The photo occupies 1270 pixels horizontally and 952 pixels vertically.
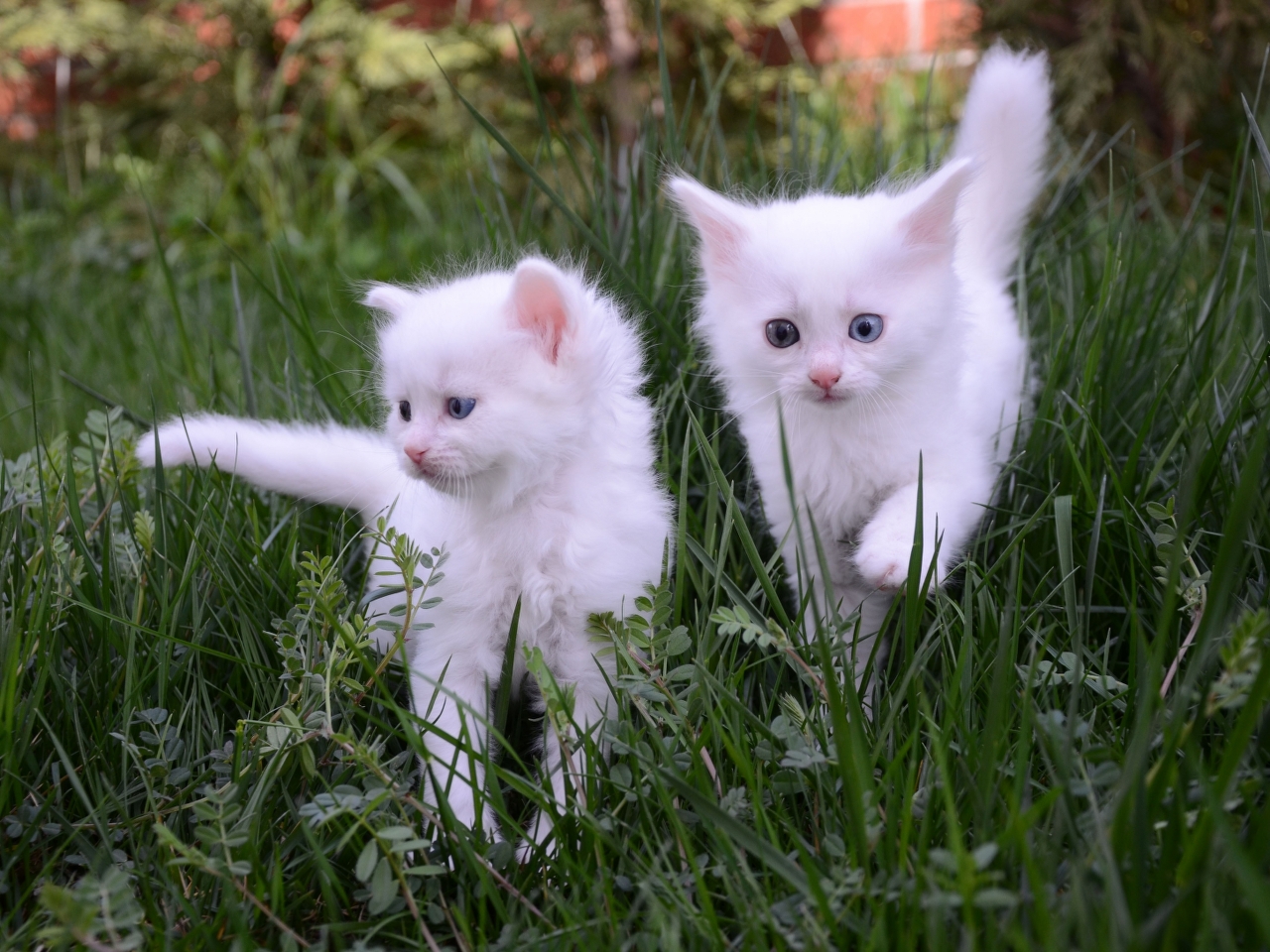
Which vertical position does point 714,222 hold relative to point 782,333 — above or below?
above

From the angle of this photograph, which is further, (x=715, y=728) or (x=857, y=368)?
(x=857, y=368)

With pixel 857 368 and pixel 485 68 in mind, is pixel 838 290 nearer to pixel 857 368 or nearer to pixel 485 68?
pixel 857 368

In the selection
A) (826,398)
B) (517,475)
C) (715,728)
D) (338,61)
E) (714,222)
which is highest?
(338,61)

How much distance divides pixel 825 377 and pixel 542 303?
19.4 inches

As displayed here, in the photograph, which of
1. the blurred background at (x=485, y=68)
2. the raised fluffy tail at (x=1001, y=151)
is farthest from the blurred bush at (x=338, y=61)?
the raised fluffy tail at (x=1001, y=151)

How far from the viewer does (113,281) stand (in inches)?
183

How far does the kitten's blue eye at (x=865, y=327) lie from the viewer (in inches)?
67.6

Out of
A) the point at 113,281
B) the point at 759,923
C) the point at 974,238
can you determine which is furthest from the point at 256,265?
the point at 759,923

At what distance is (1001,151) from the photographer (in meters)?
2.47

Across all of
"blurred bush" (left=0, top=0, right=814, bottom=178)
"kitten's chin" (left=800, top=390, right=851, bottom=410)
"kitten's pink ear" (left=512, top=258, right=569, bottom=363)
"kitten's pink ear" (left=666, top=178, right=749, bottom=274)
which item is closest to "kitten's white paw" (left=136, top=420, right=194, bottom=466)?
"kitten's pink ear" (left=512, top=258, right=569, bottom=363)

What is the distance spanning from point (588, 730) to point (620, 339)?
2.34 feet

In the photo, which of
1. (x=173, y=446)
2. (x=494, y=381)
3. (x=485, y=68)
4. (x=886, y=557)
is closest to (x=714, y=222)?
(x=494, y=381)

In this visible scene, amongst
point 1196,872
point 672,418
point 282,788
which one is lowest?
point 282,788

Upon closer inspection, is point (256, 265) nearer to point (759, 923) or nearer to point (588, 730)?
point (588, 730)
